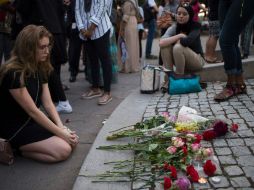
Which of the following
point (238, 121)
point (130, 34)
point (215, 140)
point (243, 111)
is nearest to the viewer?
point (215, 140)

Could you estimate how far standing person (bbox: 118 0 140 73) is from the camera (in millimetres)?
8000

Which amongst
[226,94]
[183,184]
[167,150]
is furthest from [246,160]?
[226,94]

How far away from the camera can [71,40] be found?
7.32 m

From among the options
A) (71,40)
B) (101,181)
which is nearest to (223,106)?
(101,181)

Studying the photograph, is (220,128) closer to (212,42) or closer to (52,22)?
(52,22)

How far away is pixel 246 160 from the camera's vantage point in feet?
10.6

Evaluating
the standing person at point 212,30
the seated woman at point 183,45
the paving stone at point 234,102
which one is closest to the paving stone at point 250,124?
the paving stone at point 234,102

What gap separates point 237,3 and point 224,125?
151 cm

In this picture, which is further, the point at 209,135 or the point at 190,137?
the point at 209,135

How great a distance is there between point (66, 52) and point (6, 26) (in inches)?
35.9

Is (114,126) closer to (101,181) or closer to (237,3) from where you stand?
(101,181)

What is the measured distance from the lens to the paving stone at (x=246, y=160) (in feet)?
10.4

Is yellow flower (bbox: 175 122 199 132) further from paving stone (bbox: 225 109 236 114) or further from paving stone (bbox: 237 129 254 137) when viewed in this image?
paving stone (bbox: 225 109 236 114)

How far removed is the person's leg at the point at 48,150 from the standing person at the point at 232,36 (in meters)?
2.11
